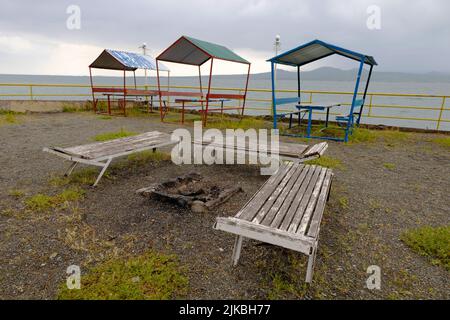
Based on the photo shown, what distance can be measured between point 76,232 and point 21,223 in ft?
2.17

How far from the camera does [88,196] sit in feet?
12.6

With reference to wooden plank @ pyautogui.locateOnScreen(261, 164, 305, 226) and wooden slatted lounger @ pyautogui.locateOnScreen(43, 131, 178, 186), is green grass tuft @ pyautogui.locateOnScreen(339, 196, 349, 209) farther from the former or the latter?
wooden slatted lounger @ pyautogui.locateOnScreen(43, 131, 178, 186)

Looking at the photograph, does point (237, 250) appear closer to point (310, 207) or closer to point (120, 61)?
point (310, 207)

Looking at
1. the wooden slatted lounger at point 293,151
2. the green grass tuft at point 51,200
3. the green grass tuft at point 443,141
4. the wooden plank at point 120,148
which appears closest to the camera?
the green grass tuft at point 51,200

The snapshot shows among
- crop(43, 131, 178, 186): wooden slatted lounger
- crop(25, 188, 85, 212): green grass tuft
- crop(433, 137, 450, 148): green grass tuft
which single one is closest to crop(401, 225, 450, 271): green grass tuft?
crop(43, 131, 178, 186): wooden slatted lounger

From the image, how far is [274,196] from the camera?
2.88 meters

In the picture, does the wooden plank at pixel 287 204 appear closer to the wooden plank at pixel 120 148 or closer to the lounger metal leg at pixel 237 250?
the lounger metal leg at pixel 237 250

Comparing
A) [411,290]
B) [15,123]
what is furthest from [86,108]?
[411,290]

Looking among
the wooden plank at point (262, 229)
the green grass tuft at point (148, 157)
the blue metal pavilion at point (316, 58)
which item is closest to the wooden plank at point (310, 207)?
the wooden plank at point (262, 229)

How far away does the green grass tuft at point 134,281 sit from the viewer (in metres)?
2.11

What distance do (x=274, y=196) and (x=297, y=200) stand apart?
22cm

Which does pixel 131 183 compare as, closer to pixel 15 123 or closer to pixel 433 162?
pixel 433 162

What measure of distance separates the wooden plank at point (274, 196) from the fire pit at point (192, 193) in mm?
825

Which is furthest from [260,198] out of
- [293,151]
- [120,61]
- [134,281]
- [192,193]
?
[120,61]
